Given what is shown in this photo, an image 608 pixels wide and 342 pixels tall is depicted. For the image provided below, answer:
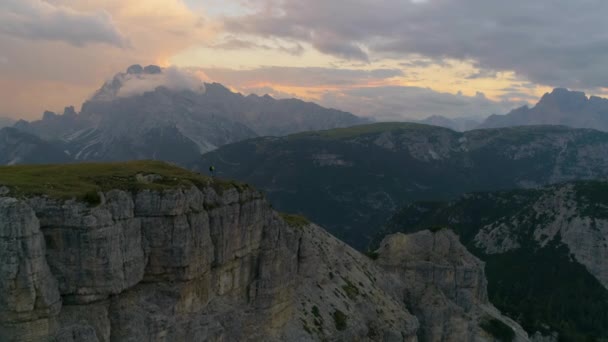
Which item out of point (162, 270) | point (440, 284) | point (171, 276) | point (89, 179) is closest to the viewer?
point (162, 270)

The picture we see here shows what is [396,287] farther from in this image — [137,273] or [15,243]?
[15,243]

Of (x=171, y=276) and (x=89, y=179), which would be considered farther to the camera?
(x=89, y=179)

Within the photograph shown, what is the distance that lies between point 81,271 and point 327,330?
42.0 m

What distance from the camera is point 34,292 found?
40.9 m

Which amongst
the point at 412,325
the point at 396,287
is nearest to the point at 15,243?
the point at 412,325

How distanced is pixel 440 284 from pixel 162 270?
258 ft

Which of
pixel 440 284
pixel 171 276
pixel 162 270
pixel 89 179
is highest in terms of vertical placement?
pixel 89 179

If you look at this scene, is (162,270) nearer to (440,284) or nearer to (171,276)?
(171,276)

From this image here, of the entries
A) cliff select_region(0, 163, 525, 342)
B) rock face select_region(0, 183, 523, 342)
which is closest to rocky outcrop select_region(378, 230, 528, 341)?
rock face select_region(0, 183, 523, 342)

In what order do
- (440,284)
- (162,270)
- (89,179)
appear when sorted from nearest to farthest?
(162,270) < (89,179) < (440,284)

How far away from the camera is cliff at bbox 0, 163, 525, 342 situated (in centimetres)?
4147

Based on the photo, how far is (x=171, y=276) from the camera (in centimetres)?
5391

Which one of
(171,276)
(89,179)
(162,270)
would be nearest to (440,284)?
(171,276)

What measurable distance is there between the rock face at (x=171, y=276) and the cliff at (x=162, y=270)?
11 cm
